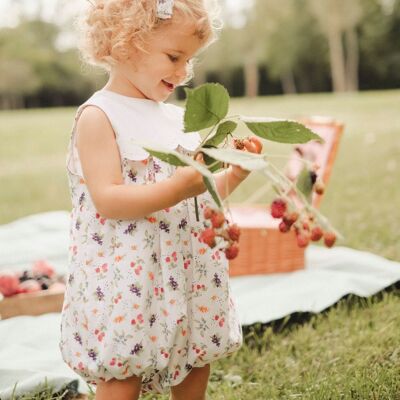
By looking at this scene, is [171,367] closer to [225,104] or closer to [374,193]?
[225,104]

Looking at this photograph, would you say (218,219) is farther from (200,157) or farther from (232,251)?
(200,157)

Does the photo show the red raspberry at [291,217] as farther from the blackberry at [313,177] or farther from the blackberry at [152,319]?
the blackberry at [152,319]

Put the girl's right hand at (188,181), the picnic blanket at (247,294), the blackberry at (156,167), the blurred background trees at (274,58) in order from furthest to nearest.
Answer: the blurred background trees at (274,58) → the picnic blanket at (247,294) → the blackberry at (156,167) → the girl's right hand at (188,181)

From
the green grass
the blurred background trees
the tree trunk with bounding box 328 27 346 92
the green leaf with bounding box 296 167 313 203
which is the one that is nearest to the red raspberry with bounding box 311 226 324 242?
the green leaf with bounding box 296 167 313 203

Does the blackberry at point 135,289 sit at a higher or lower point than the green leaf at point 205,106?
lower

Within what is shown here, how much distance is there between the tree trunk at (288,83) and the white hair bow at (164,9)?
3385 cm

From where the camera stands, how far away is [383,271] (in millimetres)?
3410

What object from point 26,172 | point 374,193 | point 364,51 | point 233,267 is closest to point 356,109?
point 26,172

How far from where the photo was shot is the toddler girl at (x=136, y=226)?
1710mm

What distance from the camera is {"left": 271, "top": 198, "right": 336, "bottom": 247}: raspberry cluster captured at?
142 centimetres

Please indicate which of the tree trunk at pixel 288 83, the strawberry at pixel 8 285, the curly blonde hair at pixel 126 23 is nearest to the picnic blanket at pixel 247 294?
the strawberry at pixel 8 285

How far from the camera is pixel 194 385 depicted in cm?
197

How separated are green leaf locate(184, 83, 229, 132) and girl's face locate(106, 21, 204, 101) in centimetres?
27

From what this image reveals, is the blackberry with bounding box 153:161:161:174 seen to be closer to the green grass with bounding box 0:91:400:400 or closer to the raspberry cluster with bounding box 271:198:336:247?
the raspberry cluster with bounding box 271:198:336:247
